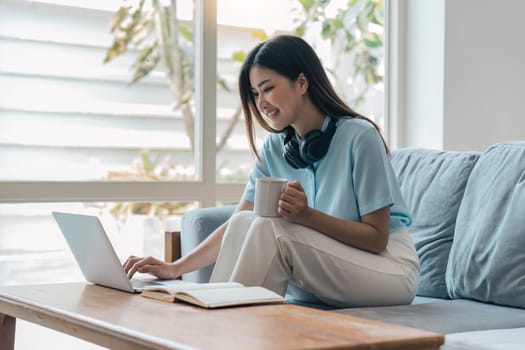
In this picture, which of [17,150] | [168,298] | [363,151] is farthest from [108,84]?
[168,298]

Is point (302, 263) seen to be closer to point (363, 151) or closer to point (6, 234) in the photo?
point (363, 151)

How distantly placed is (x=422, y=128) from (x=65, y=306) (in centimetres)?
224

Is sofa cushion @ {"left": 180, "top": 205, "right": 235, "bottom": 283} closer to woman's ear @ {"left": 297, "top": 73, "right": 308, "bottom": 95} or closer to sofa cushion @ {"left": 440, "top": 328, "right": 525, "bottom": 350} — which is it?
woman's ear @ {"left": 297, "top": 73, "right": 308, "bottom": 95}

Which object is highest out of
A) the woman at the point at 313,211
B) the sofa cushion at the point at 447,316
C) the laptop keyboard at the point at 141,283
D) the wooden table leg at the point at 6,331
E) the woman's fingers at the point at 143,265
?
the woman at the point at 313,211

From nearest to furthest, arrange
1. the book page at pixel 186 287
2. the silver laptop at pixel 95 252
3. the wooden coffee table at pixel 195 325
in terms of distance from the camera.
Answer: the wooden coffee table at pixel 195 325
the book page at pixel 186 287
the silver laptop at pixel 95 252

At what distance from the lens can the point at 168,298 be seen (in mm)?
1616

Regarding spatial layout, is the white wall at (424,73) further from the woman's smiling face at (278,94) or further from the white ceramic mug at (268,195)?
the white ceramic mug at (268,195)

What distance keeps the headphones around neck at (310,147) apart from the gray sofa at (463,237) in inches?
13.1

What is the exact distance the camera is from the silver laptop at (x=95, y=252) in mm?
1760

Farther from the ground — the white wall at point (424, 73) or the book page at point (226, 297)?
the white wall at point (424, 73)

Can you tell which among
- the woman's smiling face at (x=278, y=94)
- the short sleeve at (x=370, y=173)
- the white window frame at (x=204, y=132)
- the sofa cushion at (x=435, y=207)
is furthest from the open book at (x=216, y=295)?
the white window frame at (x=204, y=132)

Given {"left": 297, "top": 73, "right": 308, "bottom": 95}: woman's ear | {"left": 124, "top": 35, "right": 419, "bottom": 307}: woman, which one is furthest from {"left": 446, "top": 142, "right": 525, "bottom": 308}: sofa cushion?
{"left": 297, "top": 73, "right": 308, "bottom": 95}: woman's ear

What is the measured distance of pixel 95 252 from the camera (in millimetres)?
1829

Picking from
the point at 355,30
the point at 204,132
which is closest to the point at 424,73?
the point at 355,30
